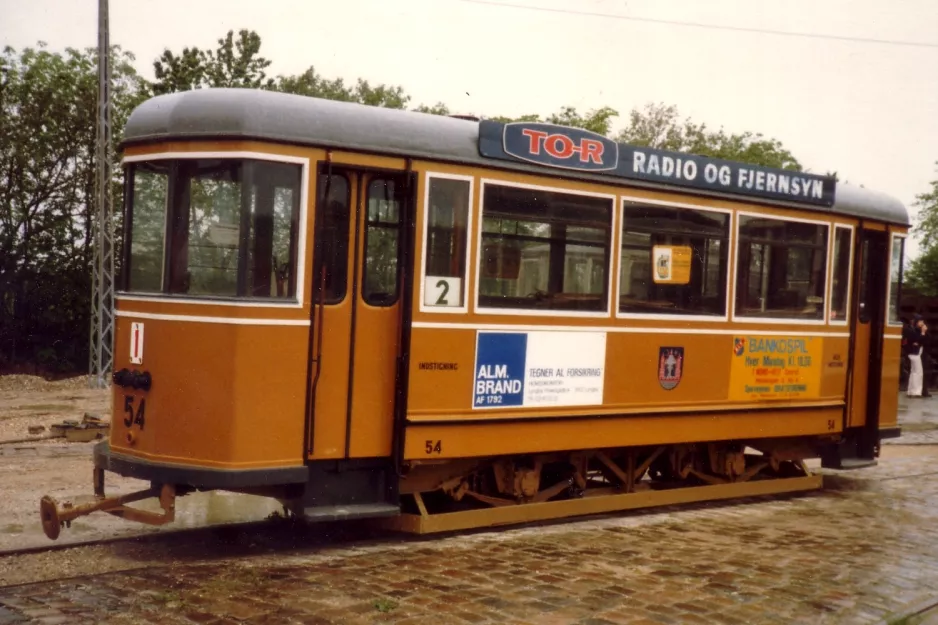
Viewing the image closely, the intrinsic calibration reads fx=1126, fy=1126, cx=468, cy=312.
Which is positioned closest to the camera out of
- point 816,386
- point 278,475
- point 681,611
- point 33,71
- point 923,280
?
point 681,611

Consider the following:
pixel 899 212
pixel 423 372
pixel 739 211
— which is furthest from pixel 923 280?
pixel 423 372

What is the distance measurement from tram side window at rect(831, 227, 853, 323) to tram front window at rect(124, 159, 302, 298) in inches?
249

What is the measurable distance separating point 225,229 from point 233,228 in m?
0.07

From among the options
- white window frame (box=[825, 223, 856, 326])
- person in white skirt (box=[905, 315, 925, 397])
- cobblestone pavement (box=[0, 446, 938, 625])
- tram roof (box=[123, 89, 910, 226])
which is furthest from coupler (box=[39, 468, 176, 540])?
person in white skirt (box=[905, 315, 925, 397])

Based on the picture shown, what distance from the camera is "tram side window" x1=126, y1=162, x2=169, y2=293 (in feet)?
25.8

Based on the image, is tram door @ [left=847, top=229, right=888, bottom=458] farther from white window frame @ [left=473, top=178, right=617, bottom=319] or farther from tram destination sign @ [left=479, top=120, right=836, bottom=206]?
white window frame @ [left=473, top=178, right=617, bottom=319]

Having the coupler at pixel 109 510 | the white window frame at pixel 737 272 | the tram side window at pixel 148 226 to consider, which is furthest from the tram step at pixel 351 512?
the white window frame at pixel 737 272

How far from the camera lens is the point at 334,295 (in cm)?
794

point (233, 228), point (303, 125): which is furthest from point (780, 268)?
point (233, 228)

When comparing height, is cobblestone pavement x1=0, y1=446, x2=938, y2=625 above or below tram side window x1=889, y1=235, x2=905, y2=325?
below

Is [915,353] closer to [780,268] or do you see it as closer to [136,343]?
[780,268]

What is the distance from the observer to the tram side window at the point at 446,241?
834 cm

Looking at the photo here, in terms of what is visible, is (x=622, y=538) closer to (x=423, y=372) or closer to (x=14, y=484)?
(x=423, y=372)

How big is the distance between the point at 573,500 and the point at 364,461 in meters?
2.23
